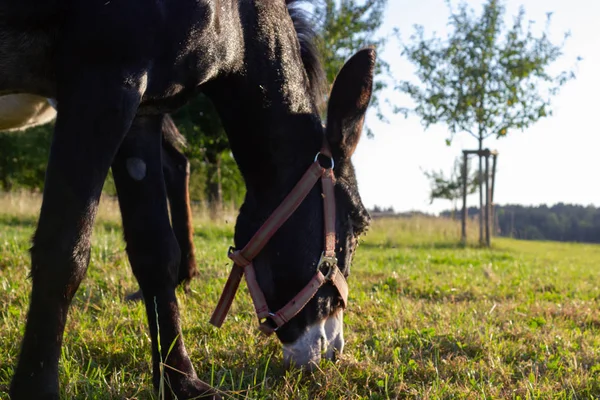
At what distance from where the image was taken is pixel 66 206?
70.1 inches

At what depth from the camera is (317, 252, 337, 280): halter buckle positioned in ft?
8.34

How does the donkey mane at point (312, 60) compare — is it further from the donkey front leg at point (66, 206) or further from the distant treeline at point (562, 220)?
the distant treeline at point (562, 220)

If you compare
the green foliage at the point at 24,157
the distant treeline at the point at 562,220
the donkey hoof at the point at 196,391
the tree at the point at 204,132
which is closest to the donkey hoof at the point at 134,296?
the donkey hoof at the point at 196,391

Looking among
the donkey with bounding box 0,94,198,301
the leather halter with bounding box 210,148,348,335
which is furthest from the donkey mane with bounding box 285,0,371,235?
the donkey with bounding box 0,94,198,301

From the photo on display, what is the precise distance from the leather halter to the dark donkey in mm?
27

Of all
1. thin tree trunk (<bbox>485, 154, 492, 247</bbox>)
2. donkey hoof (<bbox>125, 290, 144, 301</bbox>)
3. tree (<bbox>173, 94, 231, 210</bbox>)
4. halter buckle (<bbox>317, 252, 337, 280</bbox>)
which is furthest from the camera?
tree (<bbox>173, 94, 231, 210</bbox>)

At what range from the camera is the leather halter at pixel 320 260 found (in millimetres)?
2500

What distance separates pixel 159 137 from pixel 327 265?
3.58 ft

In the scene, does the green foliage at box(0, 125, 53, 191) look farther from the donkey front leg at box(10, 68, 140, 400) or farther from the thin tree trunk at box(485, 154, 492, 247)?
the donkey front leg at box(10, 68, 140, 400)

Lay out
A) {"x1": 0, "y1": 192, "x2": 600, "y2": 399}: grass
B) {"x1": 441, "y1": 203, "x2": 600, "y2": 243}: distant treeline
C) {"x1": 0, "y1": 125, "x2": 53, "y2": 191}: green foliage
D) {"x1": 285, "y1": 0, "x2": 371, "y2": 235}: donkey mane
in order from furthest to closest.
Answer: {"x1": 441, "y1": 203, "x2": 600, "y2": 243}: distant treeline → {"x1": 0, "y1": 125, "x2": 53, "y2": 191}: green foliage → {"x1": 285, "y1": 0, "x2": 371, "y2": 235}: donkey mane → {"x1": 0, "y1": 192, "x2": 600, "y2": 399}: grass

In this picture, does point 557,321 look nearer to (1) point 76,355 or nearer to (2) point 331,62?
(1) point 76,355

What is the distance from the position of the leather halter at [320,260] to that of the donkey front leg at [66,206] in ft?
2.76

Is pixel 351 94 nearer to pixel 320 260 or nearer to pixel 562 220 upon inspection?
pixel 320 260

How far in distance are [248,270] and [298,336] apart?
1.20ft
